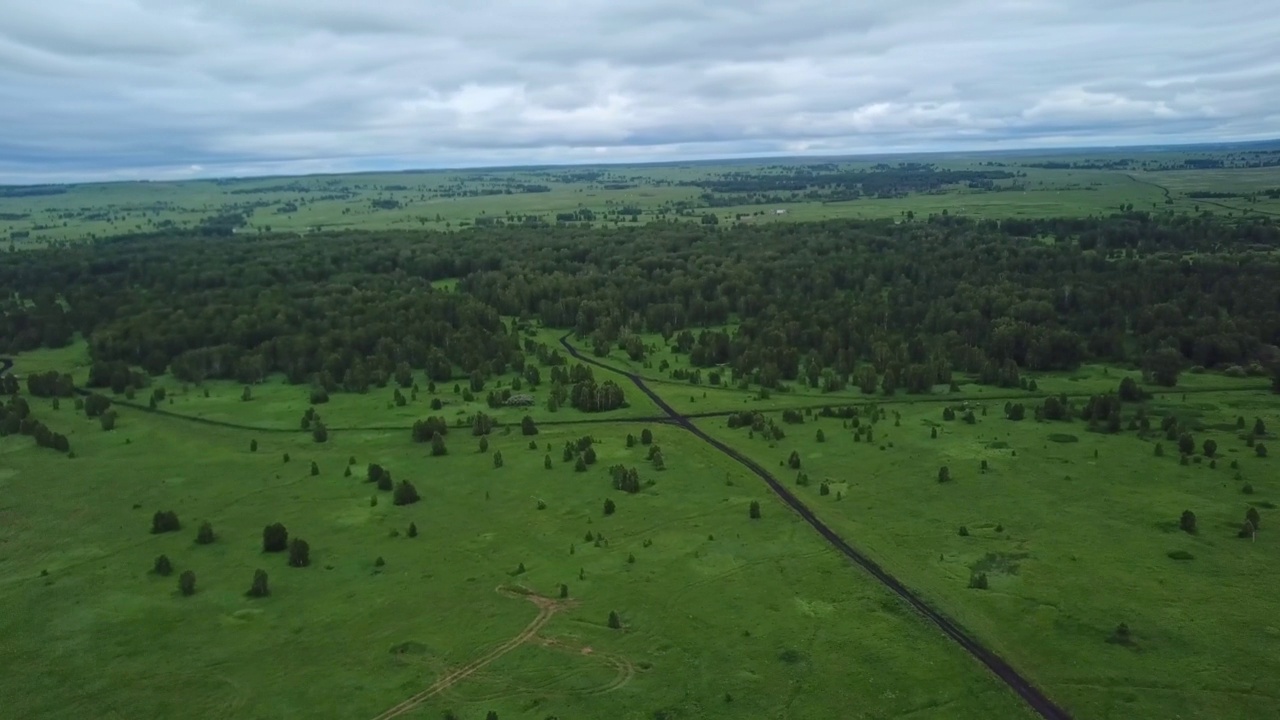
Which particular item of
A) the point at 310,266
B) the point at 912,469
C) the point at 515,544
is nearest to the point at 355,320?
the point at 310,266

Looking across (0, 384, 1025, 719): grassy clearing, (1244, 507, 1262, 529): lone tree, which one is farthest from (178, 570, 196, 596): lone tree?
(1244, 507, 1262, 529): lone tree

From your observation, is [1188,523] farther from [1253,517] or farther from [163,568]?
[163,568]

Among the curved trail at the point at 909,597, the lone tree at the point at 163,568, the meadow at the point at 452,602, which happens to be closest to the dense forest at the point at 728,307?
the curved trail at the point at 909,597

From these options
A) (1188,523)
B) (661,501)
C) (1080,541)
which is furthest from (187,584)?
(1188,523)

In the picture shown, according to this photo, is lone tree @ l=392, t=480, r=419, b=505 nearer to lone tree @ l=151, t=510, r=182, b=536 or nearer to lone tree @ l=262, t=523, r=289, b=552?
lone tree @ l=262, t=523, r=289, b=552

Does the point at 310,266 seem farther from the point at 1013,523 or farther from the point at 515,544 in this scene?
the point at 1013,523
